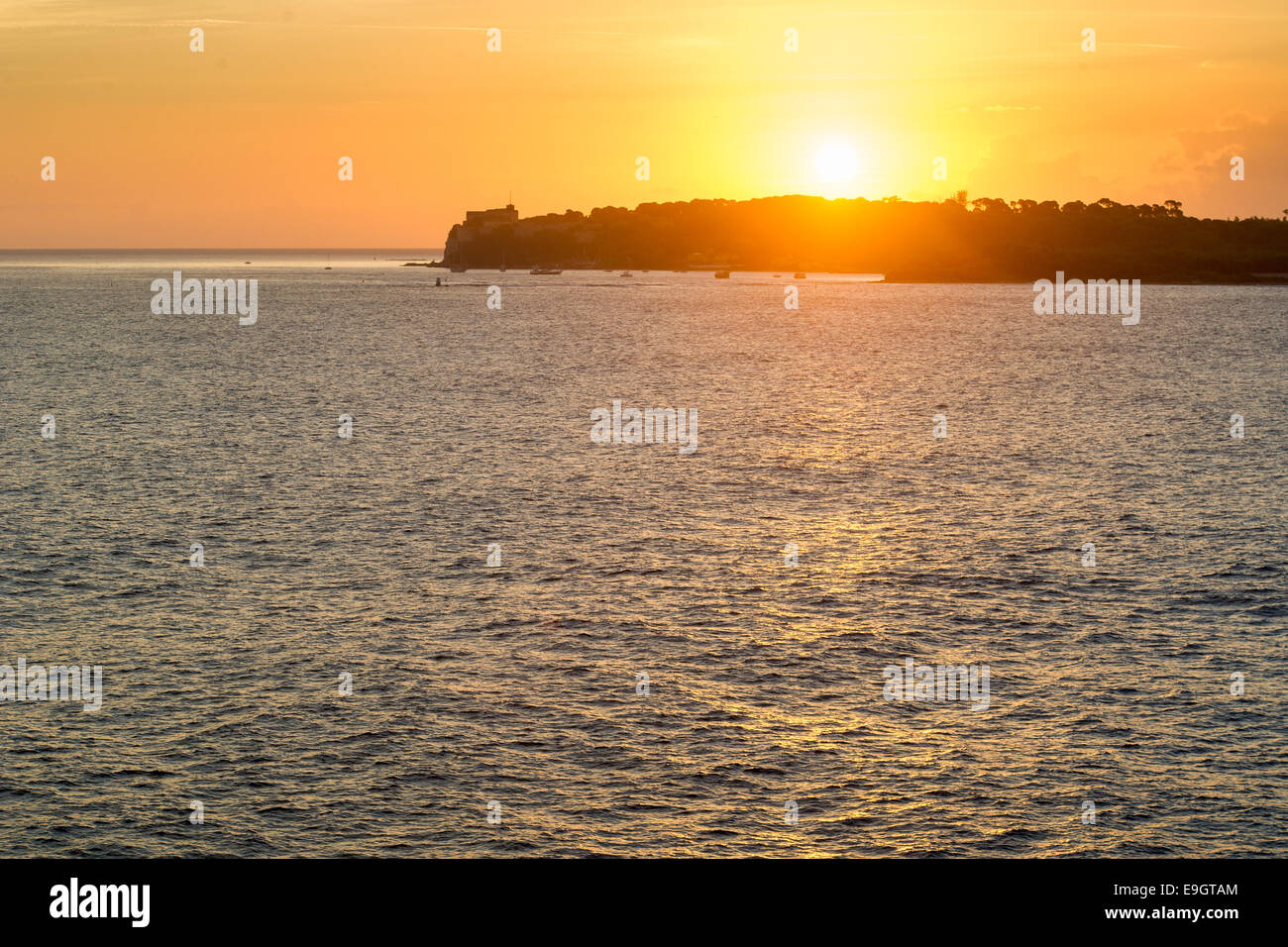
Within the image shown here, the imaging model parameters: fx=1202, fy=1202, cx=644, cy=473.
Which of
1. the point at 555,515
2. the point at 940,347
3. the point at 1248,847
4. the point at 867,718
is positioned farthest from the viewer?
the point at 940,347

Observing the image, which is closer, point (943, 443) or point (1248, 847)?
Result: point (1248, 847)

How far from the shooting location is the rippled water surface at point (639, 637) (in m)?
24.1

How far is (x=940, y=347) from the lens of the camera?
157625 mm

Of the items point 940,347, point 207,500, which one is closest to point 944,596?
point 207,500

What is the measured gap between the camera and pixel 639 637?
34938 millimetres

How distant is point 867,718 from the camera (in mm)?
29031

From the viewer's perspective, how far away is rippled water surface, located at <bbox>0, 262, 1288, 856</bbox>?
79.0 feet

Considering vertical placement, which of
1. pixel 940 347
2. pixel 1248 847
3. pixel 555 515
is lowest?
pixel 1248 847
